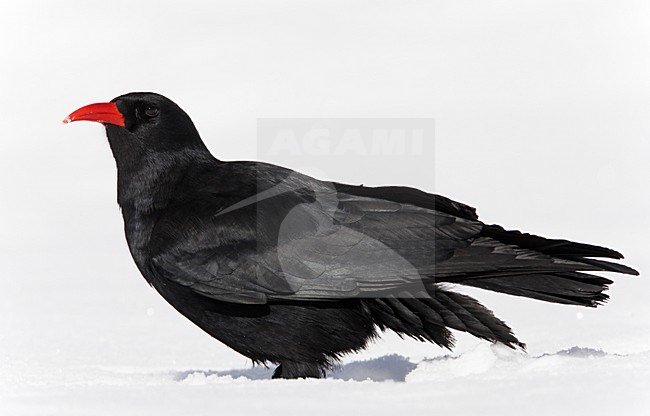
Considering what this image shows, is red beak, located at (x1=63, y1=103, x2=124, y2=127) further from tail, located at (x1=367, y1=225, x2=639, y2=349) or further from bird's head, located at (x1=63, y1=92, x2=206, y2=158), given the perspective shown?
tail, located at (x1=367, y1=225, x2=639, y2=349)

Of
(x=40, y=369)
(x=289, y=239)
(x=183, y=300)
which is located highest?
(x=289, y=239)

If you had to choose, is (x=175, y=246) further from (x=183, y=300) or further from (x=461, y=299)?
(x=461, y=299)

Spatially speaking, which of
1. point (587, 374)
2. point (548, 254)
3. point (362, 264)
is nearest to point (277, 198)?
point (362, 264)

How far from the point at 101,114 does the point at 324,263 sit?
177 centimetres

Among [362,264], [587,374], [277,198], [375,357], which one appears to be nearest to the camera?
[587,374]

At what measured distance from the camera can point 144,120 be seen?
5.92 metres

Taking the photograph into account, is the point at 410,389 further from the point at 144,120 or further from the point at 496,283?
the point at 144,120

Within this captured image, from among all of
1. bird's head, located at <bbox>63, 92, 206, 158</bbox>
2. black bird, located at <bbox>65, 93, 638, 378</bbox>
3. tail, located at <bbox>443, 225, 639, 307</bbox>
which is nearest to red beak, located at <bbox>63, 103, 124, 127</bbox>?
bird's head, located at <bbox>63, 92, 206, 158</bbox>

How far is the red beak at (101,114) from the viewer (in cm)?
591

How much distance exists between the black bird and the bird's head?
23cm

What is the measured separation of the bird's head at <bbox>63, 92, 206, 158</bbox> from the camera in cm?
591

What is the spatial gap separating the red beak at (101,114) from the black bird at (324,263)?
0.47m

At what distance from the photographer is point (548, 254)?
526 centimetres

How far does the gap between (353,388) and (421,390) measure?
1.13 ft
